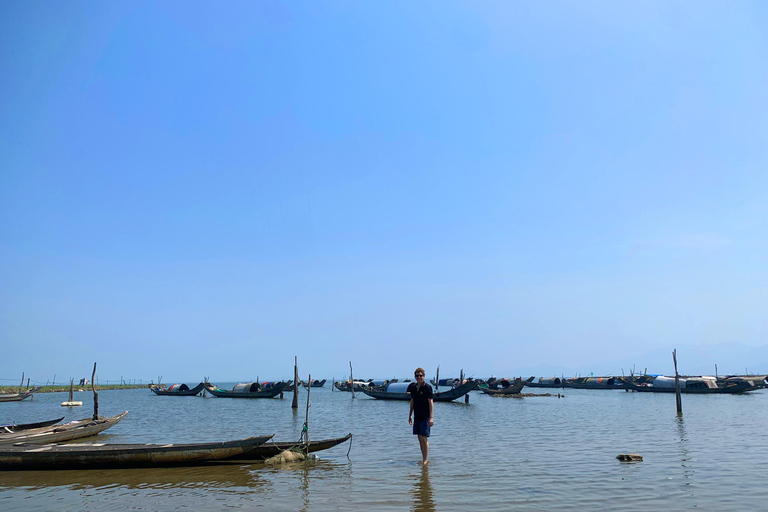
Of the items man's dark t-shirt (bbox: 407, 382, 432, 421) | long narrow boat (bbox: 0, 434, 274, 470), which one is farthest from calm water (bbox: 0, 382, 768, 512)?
man's dark t-shirt (bbox: 407, 382, 432, 421)

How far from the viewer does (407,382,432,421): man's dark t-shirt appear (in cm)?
1025

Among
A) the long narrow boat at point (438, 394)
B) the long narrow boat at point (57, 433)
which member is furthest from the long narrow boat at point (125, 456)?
the long narrow boat at point (438, 394)

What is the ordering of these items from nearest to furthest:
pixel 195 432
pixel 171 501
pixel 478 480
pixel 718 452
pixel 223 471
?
pixel 171 501, pixel 478 480, pixel 223 471, pixel 718 452, pixel 195 432

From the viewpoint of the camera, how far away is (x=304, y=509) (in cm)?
846

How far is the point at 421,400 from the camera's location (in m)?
10.4

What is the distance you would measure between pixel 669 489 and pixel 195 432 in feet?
62.4

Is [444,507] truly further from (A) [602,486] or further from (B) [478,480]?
(A) [602,486]

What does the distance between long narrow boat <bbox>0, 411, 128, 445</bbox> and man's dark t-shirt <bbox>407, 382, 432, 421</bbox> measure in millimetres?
12977

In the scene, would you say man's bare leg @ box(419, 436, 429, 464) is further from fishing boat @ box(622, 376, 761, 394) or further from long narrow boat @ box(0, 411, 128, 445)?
fishing boat @ box(622, 376, 761, 394)

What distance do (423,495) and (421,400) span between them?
6.13 ft

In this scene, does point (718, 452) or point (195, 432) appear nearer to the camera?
point (718, 452)

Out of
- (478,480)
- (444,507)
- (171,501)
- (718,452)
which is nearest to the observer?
(444,507)

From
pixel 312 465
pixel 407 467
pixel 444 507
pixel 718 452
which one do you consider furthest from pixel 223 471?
pixel 718 452

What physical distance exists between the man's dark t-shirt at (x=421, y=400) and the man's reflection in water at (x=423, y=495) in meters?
1.28
